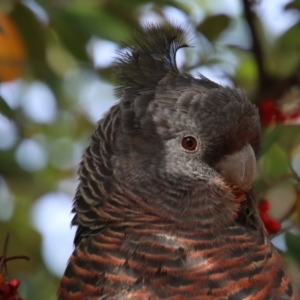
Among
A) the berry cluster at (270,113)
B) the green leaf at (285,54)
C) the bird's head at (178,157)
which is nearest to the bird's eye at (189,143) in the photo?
the bird's head at (178,157)

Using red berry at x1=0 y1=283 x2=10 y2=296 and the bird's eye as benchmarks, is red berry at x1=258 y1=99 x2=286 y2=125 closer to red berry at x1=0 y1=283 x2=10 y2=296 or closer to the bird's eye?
the bird's eye

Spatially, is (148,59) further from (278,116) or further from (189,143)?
(278,116)

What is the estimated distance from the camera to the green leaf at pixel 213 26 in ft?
11.4

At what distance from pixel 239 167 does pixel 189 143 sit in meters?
0.21

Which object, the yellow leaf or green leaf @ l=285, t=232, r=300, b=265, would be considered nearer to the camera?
green leaf @ l=285, t=232, r=300, b=265

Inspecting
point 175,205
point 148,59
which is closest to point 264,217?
point 175,205

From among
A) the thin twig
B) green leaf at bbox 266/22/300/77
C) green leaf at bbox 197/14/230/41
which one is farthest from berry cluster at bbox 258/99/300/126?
green leaf at bbox 197/14/230/41

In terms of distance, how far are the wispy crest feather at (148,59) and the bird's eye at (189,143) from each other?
324 mm

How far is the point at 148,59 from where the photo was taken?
307cm

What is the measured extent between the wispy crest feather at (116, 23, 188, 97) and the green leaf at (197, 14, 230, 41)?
0.34 m

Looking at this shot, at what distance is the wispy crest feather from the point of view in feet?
9.95

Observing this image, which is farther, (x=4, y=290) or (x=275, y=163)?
(x=275, y=163)

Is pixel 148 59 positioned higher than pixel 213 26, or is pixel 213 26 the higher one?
pixel 213 26

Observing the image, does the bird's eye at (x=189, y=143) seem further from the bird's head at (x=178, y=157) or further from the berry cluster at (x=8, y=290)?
the berry cluster at (x=8, y=290)
